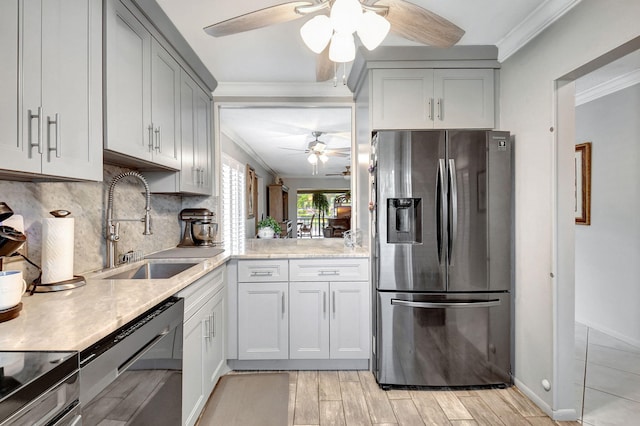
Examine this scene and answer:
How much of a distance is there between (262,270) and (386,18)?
6.15 ft

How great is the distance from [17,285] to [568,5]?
110 inches

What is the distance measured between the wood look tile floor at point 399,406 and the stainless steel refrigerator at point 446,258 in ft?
0.34

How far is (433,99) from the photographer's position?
8.11 feet

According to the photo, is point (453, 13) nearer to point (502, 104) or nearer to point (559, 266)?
point (502, 104)

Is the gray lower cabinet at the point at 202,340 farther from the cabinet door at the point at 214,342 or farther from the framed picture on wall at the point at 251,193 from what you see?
the framed picture on wall at the point at 251,193

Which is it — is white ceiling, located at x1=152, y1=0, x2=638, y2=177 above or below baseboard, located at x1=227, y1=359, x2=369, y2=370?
above

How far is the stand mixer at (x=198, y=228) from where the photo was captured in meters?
2.91

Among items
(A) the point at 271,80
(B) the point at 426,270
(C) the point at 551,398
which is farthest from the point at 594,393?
(A) the point at 271,80

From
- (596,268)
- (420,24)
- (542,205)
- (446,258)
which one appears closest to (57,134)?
(420,24)

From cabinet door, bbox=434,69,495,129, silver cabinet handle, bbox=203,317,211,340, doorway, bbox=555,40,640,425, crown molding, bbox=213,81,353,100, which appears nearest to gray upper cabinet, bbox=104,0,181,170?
crown molding, bbox=213,81,353,100

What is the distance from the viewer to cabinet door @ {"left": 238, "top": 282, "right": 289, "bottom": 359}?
2.56 meters

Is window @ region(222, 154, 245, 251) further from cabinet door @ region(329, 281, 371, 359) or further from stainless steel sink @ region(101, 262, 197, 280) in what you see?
cabinet door @ region(329, 281, 371, 359)

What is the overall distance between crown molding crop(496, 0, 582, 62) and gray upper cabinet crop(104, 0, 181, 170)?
227 centimetres

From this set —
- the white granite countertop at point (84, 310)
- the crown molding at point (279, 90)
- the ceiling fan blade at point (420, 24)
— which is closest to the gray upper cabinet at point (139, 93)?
the white granite countertop at point (84, 310)
